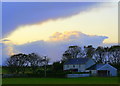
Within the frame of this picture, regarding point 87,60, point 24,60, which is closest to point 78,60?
point 87,60

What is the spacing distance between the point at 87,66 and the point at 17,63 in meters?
→ 19.9

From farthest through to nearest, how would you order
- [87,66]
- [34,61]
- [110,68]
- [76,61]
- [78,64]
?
1. [34,61]
2. [76,61]
3. [78,64]
4. [87,66]
5. [110,68]

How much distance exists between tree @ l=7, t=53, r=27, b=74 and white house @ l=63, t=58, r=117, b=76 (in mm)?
12098

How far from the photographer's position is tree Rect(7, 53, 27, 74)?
Result: 222 feet

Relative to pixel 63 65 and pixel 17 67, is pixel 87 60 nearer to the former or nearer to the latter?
pixel 63 65

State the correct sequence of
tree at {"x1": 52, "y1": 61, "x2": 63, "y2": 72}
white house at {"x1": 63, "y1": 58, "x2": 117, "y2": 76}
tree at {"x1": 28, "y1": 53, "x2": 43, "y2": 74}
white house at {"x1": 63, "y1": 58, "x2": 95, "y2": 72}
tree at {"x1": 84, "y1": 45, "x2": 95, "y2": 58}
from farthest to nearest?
tree at {"x1": 84, "y1": 45, "x2": 95, "y2": 58}, tree at {"x1": 28, "y1": 53, "x2": 43, "y2": 74}, white house at {"x1": 63, "y1": 58, "x2": 95, "y2": 72}, tree at {"x1": 52, "y1": 61, "x2": 63, "y2": 72}, white house at {"x1": 63, "y1": 58, "x2": 117, "y2": 76}

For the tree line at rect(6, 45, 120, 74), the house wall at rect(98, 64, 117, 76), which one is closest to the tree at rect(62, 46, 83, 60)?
the tree line at rect(6, 45, 120, 74)

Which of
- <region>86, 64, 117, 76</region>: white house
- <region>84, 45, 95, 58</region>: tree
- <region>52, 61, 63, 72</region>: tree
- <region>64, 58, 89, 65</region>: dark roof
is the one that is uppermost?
<region>84, 45, 95, 58</region>: tree

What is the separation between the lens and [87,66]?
224 ft

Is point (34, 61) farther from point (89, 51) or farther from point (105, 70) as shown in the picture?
point (105, 70)

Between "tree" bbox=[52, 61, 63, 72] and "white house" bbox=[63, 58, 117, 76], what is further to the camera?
"tree" bbox=[52, 61, 63, 72]

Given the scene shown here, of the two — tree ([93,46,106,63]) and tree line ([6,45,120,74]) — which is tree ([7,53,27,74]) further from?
tree ([93,46,106,63])

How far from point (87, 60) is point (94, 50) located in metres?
6.90

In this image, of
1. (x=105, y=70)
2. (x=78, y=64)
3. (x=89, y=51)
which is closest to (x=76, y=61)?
(x=78, y=64)
